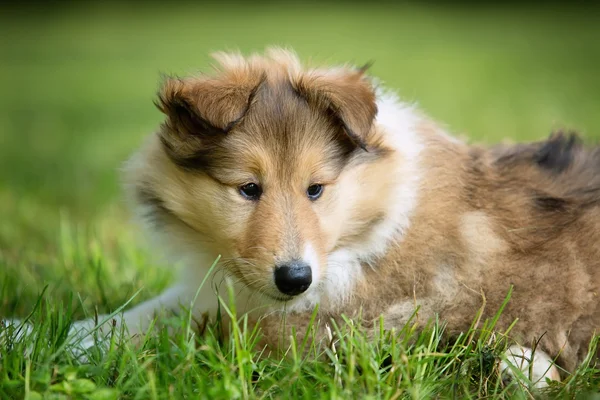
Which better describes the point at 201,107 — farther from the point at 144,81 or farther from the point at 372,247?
the point at 144,81

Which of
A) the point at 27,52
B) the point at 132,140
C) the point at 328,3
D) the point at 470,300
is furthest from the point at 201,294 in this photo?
the point at 328,3

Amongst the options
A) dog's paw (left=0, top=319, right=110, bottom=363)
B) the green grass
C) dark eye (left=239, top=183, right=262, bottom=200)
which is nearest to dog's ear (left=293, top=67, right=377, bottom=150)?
dark eye (left=239, top=183, right=262, bottom=200)

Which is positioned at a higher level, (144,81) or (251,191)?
(144,81)

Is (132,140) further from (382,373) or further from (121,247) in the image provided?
(382,373)

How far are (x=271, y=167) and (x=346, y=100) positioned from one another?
48cm

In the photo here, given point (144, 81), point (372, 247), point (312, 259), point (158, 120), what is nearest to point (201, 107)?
point (312, 259)

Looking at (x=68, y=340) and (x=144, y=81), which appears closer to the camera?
(x=68, y=340)

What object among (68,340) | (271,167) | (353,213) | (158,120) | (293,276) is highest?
(158,120)

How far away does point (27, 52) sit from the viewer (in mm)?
19203

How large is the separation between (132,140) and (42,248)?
4502 millimetres

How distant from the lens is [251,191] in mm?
3734

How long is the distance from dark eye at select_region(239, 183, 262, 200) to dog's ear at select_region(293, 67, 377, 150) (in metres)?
0.50

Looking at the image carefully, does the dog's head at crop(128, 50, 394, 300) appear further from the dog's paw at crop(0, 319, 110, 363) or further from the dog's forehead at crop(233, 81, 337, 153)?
the dog's paw at crop(0, 319, 110, 363)

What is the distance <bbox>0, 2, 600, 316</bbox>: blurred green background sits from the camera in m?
5.81
